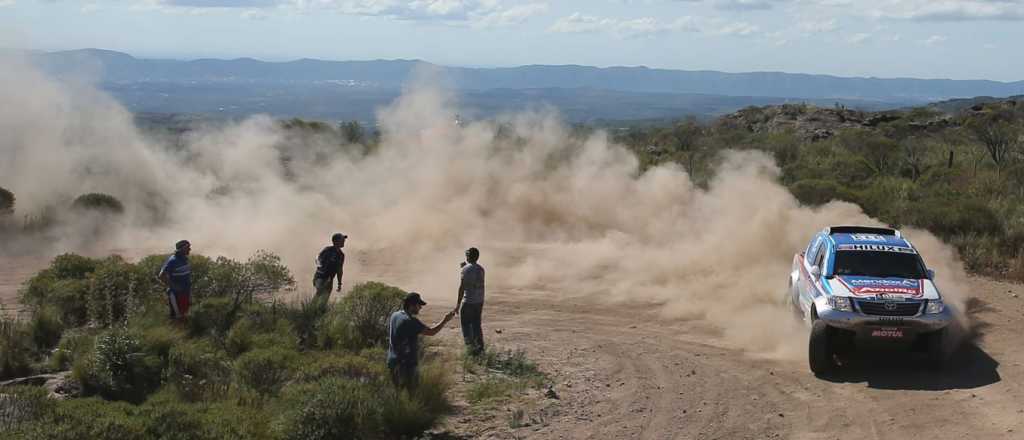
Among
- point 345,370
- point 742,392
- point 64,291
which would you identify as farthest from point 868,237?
point 64,291

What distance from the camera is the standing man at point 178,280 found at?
43.6 ft

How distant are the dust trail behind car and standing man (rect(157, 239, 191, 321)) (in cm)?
665

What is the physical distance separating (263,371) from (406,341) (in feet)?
5.76

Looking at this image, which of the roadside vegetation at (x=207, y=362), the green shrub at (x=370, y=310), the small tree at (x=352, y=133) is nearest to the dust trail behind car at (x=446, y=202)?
the green shrub at (x=370, y=310)

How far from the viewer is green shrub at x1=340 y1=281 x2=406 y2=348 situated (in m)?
13.3

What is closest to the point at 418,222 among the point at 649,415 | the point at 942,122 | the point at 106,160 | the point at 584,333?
the point at 584,333

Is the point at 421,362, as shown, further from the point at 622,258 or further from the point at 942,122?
the point at 942,122

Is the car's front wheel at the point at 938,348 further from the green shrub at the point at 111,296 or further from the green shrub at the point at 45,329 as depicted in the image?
the green shrub at the point at 45,329

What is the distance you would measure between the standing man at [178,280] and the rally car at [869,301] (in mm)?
8896

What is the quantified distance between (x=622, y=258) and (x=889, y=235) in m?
8.45

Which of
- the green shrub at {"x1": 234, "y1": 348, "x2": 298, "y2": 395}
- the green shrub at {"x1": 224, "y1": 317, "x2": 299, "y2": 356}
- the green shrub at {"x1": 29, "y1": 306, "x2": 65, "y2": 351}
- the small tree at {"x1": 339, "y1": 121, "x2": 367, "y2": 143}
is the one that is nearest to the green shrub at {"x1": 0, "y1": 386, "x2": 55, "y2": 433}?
the green shrub at {"x1": 234, "y1": 348, "x2": 298, "y2": 395}

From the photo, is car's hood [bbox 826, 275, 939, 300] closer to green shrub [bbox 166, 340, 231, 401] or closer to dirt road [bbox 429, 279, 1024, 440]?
dirt road [bbox 429, 279, 1024, 440]

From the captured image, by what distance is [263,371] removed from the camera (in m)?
10.5

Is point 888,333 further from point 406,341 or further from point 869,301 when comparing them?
point 406,341
